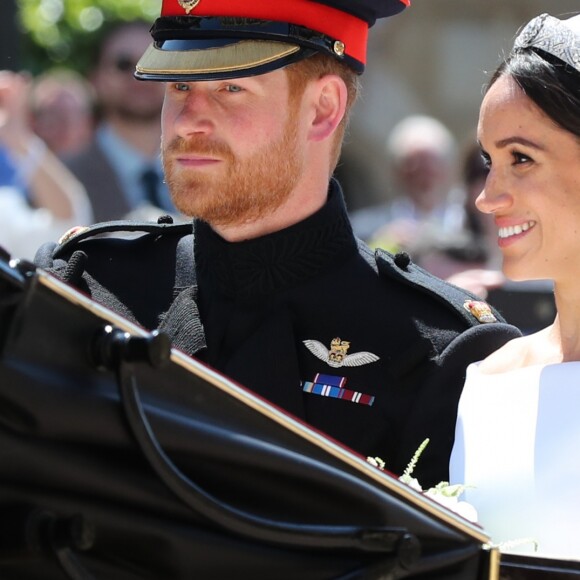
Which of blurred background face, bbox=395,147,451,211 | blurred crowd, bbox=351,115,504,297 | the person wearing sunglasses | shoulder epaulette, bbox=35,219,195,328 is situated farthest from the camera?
blurred background face, bbox=395,147,451,211

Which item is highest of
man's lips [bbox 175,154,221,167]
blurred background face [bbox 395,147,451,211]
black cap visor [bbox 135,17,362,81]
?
blurred background face [bbox 395,147,451,211]

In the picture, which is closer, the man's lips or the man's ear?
the man's lips

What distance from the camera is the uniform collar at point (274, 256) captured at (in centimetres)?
322

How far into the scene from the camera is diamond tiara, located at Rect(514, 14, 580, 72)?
2748 mm

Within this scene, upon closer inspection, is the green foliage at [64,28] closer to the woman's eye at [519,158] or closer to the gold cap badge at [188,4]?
the gold cap badge at [188,4]

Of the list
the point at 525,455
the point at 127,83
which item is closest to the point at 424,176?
the point at 127,83

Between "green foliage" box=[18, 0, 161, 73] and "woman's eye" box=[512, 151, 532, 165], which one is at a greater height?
"green foliage" box=[18, 0, 161, 73]

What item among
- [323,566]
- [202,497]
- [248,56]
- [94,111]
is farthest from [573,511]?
[94,111]

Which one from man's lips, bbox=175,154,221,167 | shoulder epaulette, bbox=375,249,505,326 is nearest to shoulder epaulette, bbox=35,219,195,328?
man's lips, bbox=175,154,221,167

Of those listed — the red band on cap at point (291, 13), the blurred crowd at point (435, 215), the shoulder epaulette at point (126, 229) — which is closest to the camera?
the red band on cap at point (291, 13)

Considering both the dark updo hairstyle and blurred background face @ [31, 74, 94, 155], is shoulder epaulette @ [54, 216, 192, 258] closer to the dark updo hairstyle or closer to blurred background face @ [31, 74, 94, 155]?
the dark updo hairstyle

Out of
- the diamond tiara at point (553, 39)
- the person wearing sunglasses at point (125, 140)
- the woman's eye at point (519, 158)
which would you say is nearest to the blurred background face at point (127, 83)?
the person wearing sunglasses at point (125, 140)

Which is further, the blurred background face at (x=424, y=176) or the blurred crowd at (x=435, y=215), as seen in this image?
the blurred background face at (x=424, y=176)

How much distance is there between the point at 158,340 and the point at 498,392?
4.03ft
